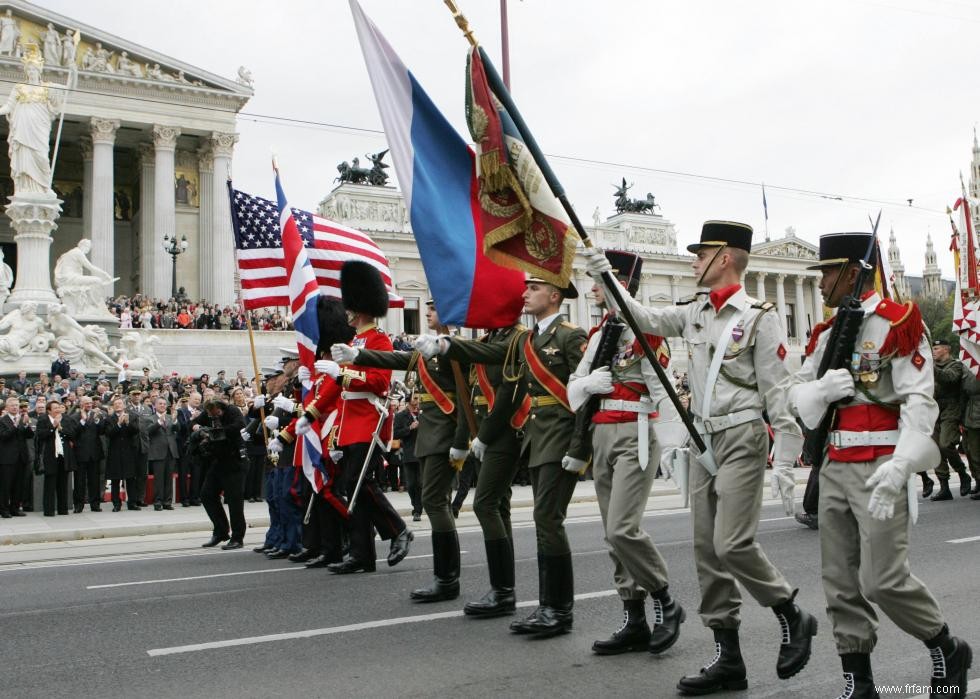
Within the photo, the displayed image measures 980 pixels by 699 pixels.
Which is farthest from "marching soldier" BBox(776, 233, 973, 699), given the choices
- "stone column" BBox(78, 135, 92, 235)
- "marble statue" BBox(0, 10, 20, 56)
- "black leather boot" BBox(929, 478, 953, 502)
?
"marble statue" BBox(0, 10, 20, 56)

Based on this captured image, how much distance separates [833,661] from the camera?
529 cm

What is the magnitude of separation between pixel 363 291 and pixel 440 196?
1.73 meters

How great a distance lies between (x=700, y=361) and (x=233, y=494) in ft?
22.4

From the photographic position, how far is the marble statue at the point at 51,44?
1829 inches

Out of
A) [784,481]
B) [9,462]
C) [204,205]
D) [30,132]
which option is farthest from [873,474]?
[204,205]

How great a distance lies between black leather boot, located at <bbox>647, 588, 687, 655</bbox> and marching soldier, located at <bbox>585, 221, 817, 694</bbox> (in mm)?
595

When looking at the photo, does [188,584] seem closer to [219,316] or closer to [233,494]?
[233,494]

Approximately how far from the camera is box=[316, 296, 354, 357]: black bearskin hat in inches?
365

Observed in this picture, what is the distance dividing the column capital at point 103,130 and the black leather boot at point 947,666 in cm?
4840

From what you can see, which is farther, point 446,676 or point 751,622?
point 751,622

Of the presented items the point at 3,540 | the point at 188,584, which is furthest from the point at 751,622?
the point at 3,540

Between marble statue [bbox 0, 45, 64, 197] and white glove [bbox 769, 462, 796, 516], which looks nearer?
white glove [bbox 769, 462, 796, 516]

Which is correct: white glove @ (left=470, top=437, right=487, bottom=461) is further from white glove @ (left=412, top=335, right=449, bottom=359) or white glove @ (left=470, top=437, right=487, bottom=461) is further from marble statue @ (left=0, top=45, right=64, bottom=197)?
marble statue @ (left=0, top=45, right=64, bottom=197)

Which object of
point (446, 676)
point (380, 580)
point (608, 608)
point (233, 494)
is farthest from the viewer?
point (233, 494)
